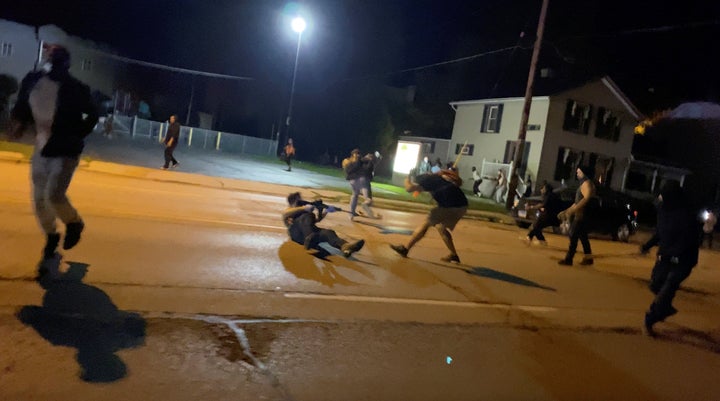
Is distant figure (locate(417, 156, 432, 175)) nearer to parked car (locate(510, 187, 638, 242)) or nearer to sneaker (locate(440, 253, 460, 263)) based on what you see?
parked car (locate(510, 187, 638, 242))

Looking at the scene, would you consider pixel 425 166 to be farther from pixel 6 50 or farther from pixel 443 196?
pixel 6 50

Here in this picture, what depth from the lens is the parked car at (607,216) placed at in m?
17.7

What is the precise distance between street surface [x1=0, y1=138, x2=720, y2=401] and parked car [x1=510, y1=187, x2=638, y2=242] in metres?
7.09

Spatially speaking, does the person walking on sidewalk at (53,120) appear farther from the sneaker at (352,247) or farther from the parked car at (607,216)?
the parked car at (607,216)

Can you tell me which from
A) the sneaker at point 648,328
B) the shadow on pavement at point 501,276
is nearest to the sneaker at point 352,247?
the shadow on pavement at point 501,276

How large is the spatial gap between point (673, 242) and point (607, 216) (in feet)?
38.9

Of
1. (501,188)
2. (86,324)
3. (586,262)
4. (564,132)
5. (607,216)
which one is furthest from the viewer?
(564,132)

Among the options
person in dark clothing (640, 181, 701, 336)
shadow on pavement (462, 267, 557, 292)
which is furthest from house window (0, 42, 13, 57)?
person in dark clothing (640, 181, 701, 336)

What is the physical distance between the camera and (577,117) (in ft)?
108

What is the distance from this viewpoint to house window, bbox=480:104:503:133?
34.8m

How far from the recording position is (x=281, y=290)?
21.7ft

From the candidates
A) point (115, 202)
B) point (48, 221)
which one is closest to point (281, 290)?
point (48, 221)

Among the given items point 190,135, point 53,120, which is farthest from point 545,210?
point 190,135

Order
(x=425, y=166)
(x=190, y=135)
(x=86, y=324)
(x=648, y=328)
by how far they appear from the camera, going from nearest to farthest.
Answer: (x=86, y=324) → (x=648, y=328) → (x=425, y=166) → (x=190, y=135)
